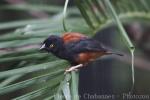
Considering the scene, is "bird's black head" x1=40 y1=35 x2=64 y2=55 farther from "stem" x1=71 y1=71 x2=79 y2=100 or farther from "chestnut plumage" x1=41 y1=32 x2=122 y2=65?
"stem" x1=71 y1=71 x2=79 y2=100

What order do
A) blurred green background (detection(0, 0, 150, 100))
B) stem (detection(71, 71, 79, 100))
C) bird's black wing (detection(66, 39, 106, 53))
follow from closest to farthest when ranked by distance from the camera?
stem (detection(71, 71, 79, 100)) → blurred green background (detection(0, 0, 150, 100)) → bird's black wing (detection(66, 39, 106, 53))

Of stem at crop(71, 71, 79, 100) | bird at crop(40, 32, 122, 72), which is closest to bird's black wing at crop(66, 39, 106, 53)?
bird at crop(40, 32, 122, 72)

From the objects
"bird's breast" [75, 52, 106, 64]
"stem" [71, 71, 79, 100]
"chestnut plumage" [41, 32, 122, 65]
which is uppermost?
"chestnut plumage" [41, 32, 122, 65]

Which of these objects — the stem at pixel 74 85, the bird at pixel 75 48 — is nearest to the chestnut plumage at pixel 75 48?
the bird at pixel 75 48

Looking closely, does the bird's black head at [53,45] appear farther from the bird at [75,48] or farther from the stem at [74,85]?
the stem at [74,85]

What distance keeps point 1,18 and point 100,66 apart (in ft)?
3.65

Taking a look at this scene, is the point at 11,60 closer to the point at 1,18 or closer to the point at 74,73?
the point at 74,73

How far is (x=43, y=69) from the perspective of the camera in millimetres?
1494

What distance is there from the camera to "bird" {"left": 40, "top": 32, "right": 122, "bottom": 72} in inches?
61.6

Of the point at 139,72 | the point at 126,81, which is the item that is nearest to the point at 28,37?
the point at 126,81

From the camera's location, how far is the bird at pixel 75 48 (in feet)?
5.14

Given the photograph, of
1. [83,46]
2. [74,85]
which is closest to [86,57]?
[83,46]

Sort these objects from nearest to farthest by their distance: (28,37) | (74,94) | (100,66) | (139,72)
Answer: (74,94) < (28,37) < (100,66) < (139,72)

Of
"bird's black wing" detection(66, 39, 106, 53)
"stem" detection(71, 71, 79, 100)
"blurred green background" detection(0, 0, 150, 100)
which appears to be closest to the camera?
"stem" detection(71, 71, 79, 100)
